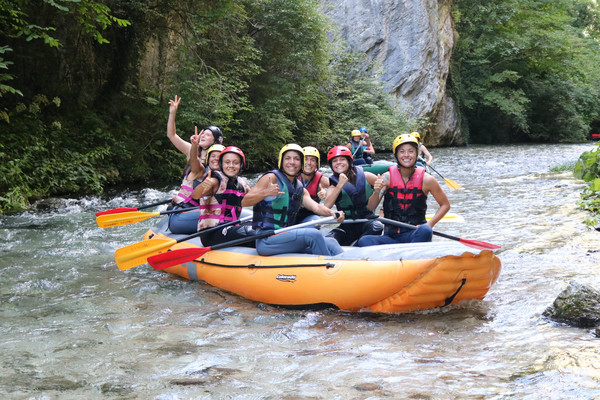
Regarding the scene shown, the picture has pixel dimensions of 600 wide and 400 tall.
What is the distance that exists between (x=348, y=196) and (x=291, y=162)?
86cm

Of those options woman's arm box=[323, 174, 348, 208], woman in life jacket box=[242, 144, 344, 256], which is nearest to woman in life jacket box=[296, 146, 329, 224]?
woman's arm box=[323, 174, 348, 208]

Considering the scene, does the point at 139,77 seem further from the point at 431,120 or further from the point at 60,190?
the point at 431,120

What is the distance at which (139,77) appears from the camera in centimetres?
1235

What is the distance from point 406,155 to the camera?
478cm

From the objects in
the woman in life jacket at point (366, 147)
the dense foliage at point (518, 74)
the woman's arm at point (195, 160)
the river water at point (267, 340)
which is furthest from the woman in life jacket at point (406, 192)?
the dense foliage at point (518, 74)

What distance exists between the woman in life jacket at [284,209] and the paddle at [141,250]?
1.64ft

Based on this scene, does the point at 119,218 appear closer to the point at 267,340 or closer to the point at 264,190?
the point at 264,190

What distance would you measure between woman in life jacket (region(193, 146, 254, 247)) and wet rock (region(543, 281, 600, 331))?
2.65 metres

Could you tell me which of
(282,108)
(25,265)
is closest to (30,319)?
(25,265)

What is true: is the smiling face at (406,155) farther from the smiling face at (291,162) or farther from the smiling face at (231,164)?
the smiling face at (231,164)

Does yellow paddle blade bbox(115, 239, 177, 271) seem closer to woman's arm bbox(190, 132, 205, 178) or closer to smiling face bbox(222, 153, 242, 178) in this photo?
smiling face bbox(222, 153, 242, 178)

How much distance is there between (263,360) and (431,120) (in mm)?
22379

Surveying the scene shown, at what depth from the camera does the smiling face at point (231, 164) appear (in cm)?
508

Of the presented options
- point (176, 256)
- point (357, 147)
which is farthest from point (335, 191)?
point (357, 147)
